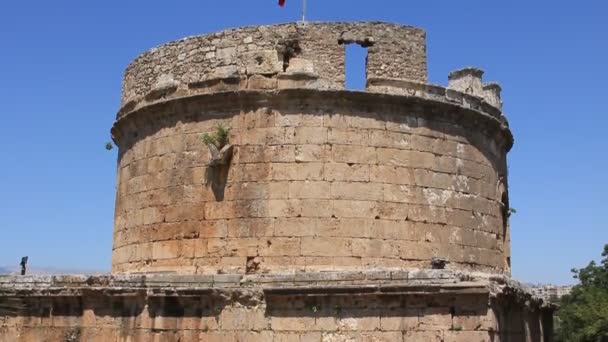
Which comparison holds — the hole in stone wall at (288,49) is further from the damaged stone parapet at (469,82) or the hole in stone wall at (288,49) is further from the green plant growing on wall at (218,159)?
the damaged stone parapet at (469,82)

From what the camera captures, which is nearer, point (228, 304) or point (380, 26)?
point (228, 304)

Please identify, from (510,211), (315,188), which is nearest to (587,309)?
(510,211)

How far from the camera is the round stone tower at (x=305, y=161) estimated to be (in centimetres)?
962

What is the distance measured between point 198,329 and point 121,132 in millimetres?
4477

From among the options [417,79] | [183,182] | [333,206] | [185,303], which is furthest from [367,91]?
[185,303]

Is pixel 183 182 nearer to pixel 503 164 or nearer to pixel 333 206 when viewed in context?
pixel 333 206

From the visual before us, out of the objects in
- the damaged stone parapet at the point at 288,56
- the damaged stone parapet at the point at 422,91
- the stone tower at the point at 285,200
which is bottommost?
the stone tower at the point at 285,200

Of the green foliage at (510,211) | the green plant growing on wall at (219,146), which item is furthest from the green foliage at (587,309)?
the green plant growing on wall at (219,146)

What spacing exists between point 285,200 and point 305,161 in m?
0.63

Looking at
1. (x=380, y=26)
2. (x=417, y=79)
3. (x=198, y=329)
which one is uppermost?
(x=380, y=26)

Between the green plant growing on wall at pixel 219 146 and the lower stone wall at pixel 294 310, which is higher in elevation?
the green plant growing on wall at pixel 219 146

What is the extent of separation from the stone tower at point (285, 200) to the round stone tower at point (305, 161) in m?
0.02

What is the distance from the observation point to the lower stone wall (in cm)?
819

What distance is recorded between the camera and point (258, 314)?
28.7ft
